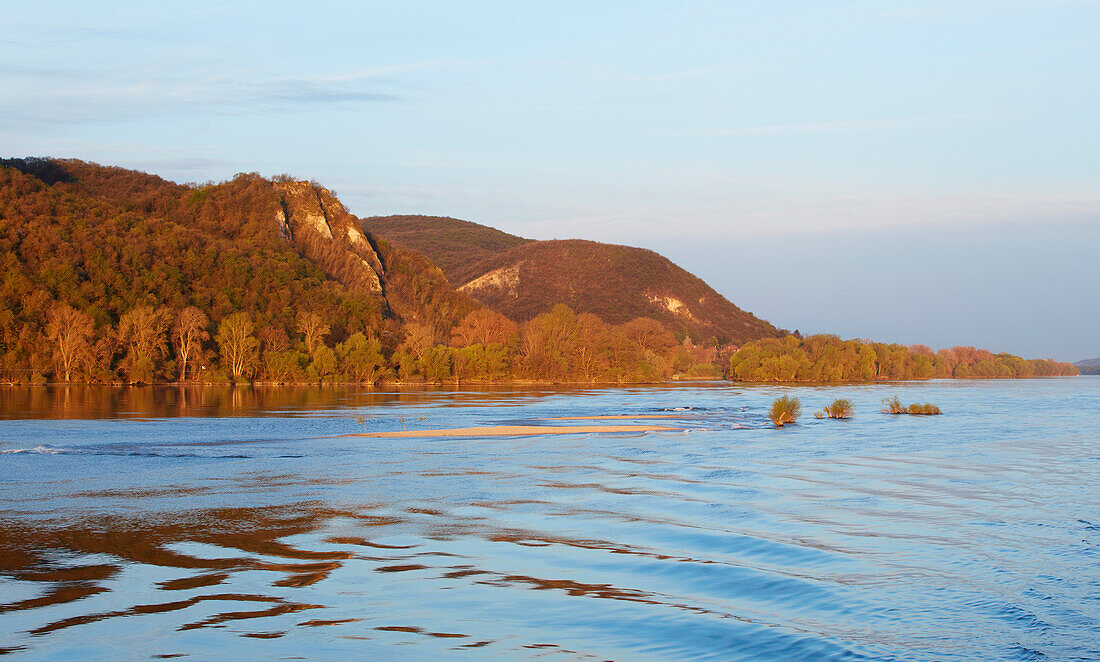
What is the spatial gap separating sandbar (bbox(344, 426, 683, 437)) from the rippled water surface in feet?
18.9

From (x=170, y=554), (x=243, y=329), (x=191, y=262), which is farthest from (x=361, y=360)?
(x=170, y=554)

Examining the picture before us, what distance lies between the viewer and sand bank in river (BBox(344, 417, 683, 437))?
1309 inches

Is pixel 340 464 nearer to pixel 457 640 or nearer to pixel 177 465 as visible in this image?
pixel 177 465

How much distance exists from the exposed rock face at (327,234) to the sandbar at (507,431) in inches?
4737

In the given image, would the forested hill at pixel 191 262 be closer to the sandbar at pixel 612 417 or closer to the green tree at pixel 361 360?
the green tree at pixel 361 360

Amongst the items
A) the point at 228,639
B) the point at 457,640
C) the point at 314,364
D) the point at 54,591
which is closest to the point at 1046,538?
the point at 457,640

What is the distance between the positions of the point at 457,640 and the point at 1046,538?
10717 mm

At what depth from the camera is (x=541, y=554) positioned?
1329 cm

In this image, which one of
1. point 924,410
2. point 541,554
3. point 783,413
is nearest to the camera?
point 541,554

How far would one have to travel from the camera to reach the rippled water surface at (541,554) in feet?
30.5

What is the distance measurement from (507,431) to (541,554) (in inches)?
867

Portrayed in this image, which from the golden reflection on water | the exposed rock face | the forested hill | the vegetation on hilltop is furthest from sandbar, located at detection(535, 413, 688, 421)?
the exposed rock face

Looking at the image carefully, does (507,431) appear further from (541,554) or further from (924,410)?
(924,410)

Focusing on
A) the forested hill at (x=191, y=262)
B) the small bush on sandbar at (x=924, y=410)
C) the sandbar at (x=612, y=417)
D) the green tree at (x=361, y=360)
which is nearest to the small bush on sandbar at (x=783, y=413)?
the sandbar at (x=612, y=417)
